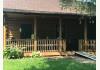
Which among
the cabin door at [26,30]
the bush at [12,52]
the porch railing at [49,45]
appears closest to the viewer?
the bush at [12,52]

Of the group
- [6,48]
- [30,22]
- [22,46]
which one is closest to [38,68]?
[6,48]

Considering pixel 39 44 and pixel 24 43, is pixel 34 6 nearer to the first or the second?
pixel 39 44

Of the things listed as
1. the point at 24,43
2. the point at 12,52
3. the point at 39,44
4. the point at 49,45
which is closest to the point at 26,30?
the point at 39,44

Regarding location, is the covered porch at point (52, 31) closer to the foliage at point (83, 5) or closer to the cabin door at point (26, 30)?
the cabin door at point (26, 30)

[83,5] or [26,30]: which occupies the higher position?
[83,5]

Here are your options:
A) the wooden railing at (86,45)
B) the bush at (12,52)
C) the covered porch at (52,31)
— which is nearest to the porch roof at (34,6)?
the covered porch at (52,31)

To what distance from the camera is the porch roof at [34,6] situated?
615 inches

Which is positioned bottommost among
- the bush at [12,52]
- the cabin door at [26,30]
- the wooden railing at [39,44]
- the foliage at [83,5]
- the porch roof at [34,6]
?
the bush at [12,52]

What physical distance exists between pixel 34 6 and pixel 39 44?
9.89 feet

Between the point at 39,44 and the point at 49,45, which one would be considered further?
the point at 49,45

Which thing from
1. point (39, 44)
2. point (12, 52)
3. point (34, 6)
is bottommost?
point (12, 52)

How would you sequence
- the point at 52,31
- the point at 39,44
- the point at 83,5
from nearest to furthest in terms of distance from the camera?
the point at 83,5, the point at 39,44, the point at 52,31

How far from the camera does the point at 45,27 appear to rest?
61.2 ft

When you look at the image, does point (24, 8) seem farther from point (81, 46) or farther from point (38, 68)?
point (38, 68)
